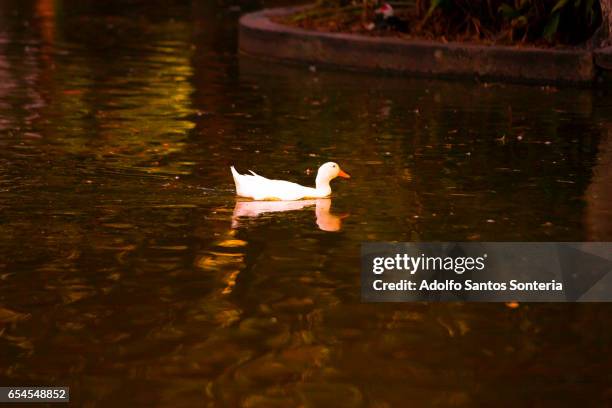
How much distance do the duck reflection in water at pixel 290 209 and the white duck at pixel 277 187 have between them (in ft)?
0.16

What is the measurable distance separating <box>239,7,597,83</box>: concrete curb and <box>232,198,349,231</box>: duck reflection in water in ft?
27.0

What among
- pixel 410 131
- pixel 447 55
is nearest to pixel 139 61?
pixel 447 55

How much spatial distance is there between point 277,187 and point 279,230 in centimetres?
90

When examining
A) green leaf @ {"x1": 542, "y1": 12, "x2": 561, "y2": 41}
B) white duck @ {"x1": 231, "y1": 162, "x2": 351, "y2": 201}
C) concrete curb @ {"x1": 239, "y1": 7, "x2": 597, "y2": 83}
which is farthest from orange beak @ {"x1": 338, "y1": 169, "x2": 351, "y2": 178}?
green leaf @ {"x1": 542, "y1": 12, "x2": 561, "y2": 41}

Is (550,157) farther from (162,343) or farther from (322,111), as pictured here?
(162,343)

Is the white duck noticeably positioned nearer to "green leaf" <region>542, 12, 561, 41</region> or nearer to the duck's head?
the duck's head

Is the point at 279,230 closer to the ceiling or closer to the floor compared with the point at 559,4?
closer to the ceiling

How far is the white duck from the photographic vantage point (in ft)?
35.8

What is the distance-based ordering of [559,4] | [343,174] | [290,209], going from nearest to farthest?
[290,209] → [343,174] → [559,4]

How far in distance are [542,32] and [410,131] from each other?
573cm

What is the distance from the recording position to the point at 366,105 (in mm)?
17000

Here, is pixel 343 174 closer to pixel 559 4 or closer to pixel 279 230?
pixel 279 230

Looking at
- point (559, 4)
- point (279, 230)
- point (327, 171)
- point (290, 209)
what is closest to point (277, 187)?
point (290, 209)

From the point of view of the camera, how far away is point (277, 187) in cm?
1092
